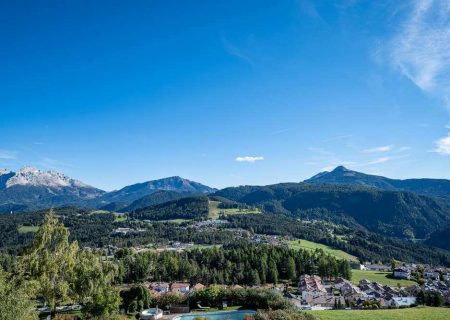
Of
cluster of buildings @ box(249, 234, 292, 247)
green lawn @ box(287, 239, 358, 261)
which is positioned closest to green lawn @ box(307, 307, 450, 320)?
cluster of buildings @ box(249, 234, 292, 247)

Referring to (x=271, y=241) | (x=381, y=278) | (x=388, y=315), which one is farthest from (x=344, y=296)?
(x=271, y=241)

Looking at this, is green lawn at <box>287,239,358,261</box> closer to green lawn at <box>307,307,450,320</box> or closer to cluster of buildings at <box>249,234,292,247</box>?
cluster of buildings at <box>249,234,292,247</box>

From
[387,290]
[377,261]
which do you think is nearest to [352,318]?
[387,290]

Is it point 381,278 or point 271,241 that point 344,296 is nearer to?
point 381,278

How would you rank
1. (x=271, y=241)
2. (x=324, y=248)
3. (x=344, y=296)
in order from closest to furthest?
(x=344, y=296)
(x=324, y=248)
(x=271, y=241)

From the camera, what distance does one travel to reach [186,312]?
181 ft

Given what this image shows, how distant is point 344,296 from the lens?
77.5 m

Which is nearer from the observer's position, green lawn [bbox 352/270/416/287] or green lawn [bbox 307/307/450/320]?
green lawn [bbox 307/307/450/320]

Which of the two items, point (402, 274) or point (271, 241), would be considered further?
point (271, 241)

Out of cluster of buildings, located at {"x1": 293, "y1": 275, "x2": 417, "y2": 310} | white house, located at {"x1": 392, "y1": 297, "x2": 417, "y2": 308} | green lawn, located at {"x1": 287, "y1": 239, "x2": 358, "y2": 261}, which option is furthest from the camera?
green lawn, located at {"x1": 287, "y1": 239, "x2": 358, "y2": 261}

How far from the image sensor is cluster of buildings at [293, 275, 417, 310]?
2694 inches

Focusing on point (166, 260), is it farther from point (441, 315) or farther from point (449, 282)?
point (449, 282)

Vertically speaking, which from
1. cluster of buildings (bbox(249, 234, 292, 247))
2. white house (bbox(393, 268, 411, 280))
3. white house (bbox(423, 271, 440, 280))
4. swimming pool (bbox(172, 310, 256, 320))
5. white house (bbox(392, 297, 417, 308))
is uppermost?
cluster of buildings (bbox(249, 234, 292, 247))

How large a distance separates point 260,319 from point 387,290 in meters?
62.6
